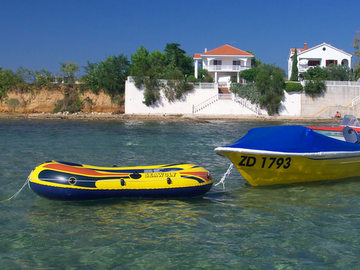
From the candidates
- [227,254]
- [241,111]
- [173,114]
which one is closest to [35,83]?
[173,114]

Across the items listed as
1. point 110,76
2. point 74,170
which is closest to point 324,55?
point 110,76

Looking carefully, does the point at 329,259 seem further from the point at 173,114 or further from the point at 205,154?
the point at 173,114

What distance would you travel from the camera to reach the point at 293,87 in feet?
145

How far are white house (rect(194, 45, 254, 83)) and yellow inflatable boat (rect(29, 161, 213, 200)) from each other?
45.2 metres

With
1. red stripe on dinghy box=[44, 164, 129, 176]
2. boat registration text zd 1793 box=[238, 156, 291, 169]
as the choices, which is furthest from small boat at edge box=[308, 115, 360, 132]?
red stripe on dinghy box=[44, 164, 129, 176]

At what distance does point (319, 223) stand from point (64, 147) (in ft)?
47.4

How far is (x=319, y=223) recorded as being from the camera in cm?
836

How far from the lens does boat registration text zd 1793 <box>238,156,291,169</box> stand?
34.9ft

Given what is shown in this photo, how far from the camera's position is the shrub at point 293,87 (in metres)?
44.2

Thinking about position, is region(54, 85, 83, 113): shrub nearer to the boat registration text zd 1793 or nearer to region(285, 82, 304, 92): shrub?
region(285, 82, 304, 92): shrub

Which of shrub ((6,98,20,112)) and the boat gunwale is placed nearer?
the boat gunwale

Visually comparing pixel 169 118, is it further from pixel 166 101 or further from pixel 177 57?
pixel 177 57

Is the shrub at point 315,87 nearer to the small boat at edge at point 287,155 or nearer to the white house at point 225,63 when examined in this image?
the white house at point 225,63

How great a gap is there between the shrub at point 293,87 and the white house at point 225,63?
10.2 meters
